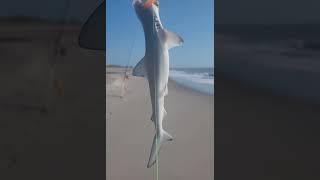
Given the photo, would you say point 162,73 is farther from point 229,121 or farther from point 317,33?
point 317,33

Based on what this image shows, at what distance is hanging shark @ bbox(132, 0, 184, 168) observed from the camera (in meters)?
1.67

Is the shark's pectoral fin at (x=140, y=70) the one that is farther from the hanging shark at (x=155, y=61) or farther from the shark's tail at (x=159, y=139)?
the shark's tail at (x=159, y=139)

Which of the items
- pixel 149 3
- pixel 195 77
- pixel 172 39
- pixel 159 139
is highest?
pixel 149 3

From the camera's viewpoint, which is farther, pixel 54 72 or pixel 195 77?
pixel 54 72

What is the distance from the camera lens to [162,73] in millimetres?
1684

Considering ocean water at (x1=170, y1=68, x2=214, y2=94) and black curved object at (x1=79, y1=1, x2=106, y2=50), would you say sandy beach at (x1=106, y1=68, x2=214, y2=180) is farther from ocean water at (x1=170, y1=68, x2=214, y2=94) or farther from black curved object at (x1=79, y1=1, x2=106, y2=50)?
black curved object at (x1=79, y1=1, x2=106, y2=50)

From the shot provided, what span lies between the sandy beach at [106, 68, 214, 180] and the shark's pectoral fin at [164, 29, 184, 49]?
153 millimetres

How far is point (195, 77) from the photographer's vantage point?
65.2 inches

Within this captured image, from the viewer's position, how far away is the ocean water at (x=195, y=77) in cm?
165

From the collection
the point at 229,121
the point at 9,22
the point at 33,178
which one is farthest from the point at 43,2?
the point at 229,121

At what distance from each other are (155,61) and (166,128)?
28 cm

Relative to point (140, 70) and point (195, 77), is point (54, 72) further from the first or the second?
point (195, 77)

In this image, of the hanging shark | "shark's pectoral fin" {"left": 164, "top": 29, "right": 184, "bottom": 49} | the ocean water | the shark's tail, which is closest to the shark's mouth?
the hanging shark

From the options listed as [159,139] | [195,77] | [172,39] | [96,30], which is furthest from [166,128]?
[96,30]
